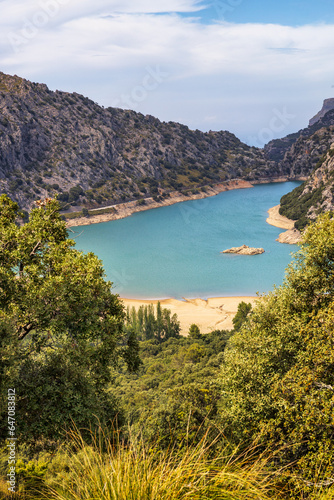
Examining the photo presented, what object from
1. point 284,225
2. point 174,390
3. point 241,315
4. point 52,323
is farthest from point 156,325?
point 284,225

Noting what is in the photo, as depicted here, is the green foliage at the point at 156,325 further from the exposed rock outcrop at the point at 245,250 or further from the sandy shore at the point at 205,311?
the exposed rock outcrop at the point at 245,250

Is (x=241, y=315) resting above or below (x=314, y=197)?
below

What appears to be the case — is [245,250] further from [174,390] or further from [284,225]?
[174,390]

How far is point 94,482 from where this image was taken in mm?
5668

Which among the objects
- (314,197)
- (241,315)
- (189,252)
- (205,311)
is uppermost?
(314,197)

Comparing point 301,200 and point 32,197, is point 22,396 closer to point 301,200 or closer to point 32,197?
point 301,200

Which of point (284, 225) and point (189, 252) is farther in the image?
point (284, 225)

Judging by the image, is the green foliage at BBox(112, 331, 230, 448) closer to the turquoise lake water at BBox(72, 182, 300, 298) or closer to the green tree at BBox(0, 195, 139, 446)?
the green tree at BBox(0, 195, 139, 446)

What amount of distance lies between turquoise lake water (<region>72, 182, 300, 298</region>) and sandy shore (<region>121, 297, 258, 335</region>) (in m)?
4.07

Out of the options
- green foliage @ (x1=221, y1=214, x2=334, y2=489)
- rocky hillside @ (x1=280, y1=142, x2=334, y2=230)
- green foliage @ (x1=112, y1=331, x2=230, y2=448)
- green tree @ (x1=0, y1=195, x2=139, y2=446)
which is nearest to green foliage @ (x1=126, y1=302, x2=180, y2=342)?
green foliage @ (x1=112, y1=331, x2=230, y2=448)

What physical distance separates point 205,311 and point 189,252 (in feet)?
154

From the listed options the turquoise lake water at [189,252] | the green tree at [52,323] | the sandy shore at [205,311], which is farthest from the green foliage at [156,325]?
the green tree at [52,323]

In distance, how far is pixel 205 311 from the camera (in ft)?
226

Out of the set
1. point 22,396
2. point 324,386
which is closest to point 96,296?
point 22,396
